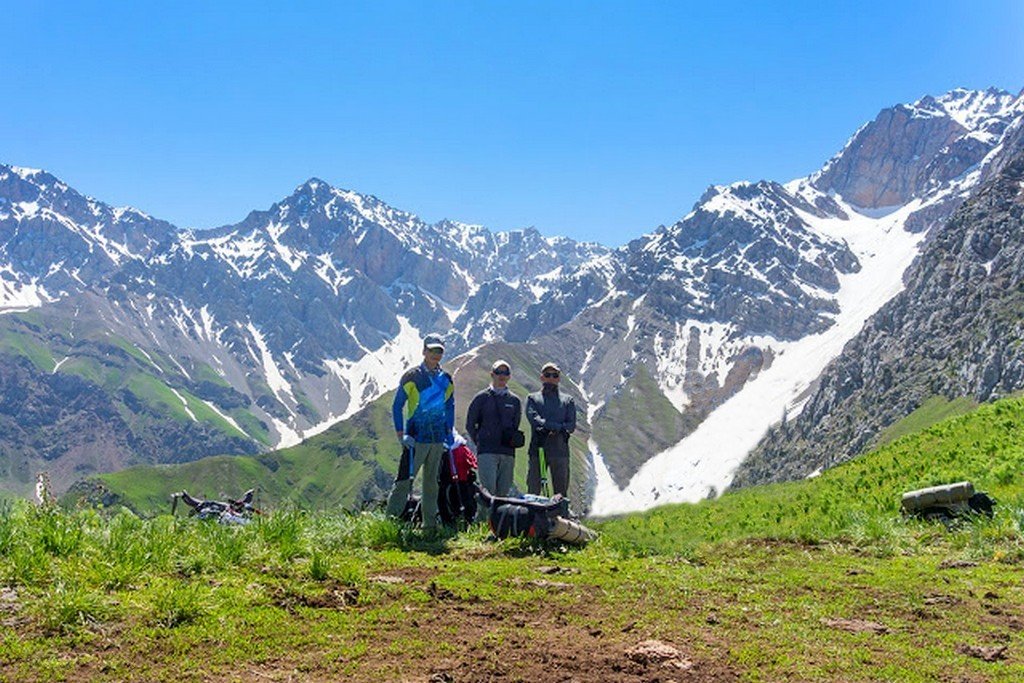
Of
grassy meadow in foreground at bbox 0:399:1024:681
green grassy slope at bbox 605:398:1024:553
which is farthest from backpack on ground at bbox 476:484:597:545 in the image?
green grassy slope at bbox 605:398:1024:553

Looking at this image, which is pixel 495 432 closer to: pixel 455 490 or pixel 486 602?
pixel 455 490

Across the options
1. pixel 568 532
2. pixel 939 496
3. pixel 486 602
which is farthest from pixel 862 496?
pixel 486 602

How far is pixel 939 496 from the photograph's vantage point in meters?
15.8

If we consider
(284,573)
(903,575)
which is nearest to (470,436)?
(284,573)

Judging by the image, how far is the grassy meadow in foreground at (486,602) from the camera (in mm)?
7535

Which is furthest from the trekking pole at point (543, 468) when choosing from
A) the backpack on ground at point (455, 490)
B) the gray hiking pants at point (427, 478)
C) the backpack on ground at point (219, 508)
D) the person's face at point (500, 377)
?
the backpack on ground at point (219, 508)

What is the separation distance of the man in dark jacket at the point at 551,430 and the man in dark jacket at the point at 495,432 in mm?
1277

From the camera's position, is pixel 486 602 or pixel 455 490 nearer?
pixel 486 602

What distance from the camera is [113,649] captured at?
24.7ft

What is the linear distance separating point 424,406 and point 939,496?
10.8m

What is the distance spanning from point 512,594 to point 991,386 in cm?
21324

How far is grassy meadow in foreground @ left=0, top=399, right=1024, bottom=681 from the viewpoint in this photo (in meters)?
7.54

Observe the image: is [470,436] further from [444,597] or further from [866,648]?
[866,648]

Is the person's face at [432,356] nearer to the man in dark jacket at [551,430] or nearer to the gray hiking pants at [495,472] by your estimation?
the gray hiking pants at [495,472]
